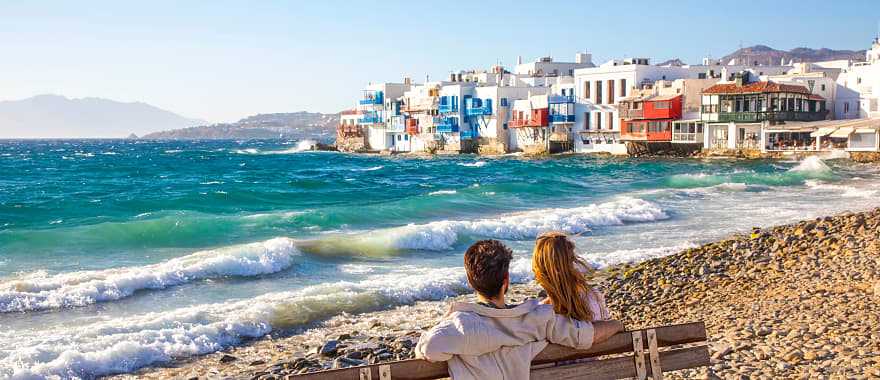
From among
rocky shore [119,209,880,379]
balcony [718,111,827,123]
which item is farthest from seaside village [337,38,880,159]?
rocky shore [119,209,880,379]

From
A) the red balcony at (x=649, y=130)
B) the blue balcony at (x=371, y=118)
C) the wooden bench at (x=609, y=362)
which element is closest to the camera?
the wooden bench at (x=609, y=362)

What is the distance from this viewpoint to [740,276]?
13.2 meters

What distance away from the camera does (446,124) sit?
245 feet

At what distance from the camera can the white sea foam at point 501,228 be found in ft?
66.5

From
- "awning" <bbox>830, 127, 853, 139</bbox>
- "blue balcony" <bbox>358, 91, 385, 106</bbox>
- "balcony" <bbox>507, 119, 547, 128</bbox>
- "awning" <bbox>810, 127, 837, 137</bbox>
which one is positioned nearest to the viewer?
"awning" <bbox>830, 127, 853, 139</bbox>

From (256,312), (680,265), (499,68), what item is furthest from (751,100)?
(256,312)

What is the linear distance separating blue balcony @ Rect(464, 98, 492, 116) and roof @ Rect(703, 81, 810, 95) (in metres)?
20.0

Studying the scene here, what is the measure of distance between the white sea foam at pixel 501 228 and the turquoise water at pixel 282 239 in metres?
0.08

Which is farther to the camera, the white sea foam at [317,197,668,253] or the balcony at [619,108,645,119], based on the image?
the balcony at [619,108,645,119]

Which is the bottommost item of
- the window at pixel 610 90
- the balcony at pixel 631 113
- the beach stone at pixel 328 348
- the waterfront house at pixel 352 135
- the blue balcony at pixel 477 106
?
the beach stone at pixel 328 348

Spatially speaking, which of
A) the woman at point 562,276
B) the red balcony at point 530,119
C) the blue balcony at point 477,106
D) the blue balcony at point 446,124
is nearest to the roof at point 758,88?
the red balcony at point 530,119

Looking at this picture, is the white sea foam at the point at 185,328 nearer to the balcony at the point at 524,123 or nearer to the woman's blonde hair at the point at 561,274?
the woman's blonde hair at the point at 561,274

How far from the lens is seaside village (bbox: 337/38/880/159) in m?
54.3

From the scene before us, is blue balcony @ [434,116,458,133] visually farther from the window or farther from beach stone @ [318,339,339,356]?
beach stone @ [318,339,339,356]
